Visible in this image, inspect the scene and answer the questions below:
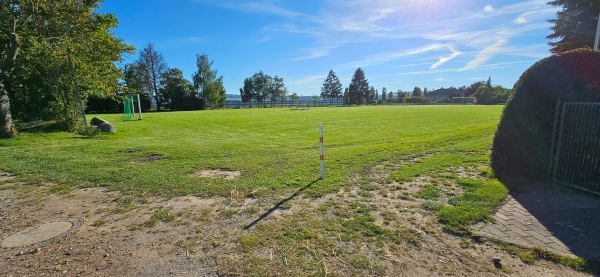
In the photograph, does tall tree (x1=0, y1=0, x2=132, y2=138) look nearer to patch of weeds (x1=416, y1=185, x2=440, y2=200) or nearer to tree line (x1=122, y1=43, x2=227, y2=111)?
patch of weeds (x1=416, y1=185, x2=440, y2=200)

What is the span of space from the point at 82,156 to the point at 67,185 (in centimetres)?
321

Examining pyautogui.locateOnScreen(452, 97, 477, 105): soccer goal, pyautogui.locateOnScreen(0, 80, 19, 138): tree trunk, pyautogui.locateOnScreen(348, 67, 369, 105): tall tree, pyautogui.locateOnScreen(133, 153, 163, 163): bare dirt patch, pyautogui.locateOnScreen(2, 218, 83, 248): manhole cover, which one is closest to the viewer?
pyautogui.locateOnScreen(2, 218, 83, 248): manhole cover

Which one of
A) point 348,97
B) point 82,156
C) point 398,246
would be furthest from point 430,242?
point 348,97

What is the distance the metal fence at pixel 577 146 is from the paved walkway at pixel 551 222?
376 millimetres

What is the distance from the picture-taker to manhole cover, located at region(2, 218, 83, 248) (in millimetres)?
3332

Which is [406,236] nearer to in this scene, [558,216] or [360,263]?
[360,263]

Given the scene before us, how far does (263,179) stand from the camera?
5.74m

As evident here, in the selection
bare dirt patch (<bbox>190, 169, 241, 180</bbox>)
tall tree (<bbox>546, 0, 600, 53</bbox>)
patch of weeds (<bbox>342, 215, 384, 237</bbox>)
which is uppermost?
tall tree (<bbox>546, 0, 600, 53</bbox>)

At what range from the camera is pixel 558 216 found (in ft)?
12.9

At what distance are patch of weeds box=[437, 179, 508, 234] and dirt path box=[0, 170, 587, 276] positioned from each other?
0.79 ft

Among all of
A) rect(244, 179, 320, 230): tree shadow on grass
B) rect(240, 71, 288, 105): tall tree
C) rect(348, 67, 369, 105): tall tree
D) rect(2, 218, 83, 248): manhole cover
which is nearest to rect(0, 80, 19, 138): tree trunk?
rect(2, 218, 83, 248): manhole cover

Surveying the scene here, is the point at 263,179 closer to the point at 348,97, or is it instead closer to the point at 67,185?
the point at 67,185

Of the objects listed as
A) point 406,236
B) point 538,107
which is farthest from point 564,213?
point 406,236

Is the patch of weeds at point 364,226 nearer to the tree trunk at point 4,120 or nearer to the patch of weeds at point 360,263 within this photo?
the patch of weeds at point 360,263
